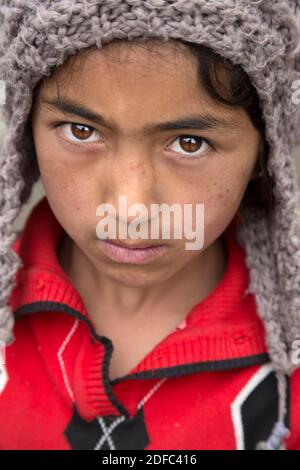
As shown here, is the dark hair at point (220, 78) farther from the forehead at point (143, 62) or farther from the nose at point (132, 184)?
the nose at point (132, 184)

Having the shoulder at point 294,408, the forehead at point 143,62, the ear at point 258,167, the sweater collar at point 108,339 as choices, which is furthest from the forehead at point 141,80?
the shoulder at point 294,408

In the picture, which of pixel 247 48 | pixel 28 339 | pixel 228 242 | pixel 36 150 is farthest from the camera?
pixel 228 242

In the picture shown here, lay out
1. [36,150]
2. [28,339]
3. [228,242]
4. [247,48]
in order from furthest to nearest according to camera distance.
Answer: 1. [228,242]
2. [28,339]
3. [36,150]
4. [247,48]

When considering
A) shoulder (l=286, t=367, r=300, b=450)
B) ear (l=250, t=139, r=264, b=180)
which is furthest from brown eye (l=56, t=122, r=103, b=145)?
shoulder (l=286, t=367, r=300, b=450)

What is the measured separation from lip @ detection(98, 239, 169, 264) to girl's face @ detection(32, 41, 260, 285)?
0.02 meters

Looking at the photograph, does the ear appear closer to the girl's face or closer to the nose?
the girl's face

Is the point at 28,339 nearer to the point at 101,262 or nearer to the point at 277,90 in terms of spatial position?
→ the point at 101,262

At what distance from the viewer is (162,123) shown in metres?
0.89

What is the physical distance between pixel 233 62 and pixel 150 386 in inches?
22.8

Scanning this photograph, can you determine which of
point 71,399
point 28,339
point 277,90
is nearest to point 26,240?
point 28,339

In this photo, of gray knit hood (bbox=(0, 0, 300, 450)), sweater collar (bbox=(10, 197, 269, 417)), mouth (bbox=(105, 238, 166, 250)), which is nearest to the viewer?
gray knit hood (bbox=(0, 0, 300, 450))

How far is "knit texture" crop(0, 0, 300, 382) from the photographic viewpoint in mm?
848

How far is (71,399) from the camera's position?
44.7 inches

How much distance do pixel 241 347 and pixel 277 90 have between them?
1.47 feet
